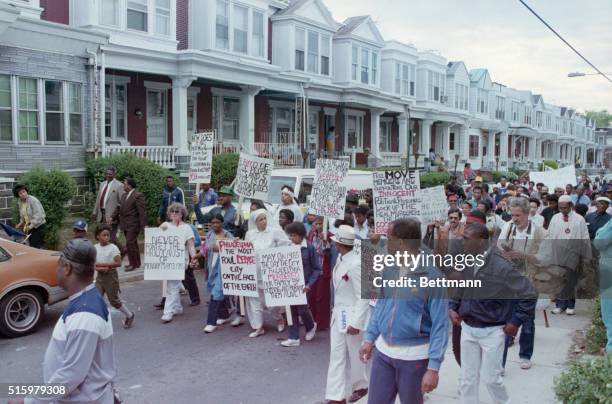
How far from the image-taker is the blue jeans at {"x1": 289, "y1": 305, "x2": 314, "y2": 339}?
8172mm

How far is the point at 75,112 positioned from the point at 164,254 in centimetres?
1040

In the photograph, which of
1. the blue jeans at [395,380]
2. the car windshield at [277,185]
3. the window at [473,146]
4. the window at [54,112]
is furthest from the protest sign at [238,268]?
the window at [473,146]

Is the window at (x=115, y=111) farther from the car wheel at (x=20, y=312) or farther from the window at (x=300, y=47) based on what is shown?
the car wheel at (x=20, y=312)

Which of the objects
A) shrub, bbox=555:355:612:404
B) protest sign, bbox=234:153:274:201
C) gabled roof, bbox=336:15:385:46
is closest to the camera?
shrub, bbox=555:355:612:404

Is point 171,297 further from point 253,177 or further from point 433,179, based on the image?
point 433,179

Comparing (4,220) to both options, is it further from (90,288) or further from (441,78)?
(441,78)

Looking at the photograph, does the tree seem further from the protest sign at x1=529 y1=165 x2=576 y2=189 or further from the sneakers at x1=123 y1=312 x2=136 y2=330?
the sneakers at x1=123 y1=312 x2=136 y2=330

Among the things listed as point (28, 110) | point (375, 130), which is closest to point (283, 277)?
point (28, 110)

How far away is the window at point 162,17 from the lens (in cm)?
2159

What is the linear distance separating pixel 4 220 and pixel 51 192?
113cm

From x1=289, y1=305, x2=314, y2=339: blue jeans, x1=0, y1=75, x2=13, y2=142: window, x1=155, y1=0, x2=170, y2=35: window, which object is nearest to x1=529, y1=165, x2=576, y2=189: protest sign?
x1=289, y1=305, x2=314, y2=339: blue jeans

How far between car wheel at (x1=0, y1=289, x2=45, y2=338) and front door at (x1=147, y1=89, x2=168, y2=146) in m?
14.4

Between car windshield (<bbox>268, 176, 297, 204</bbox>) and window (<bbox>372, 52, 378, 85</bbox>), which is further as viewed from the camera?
window (<bbox>372, 52, 378, 85</bbox>)

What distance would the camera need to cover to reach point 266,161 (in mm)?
11242
